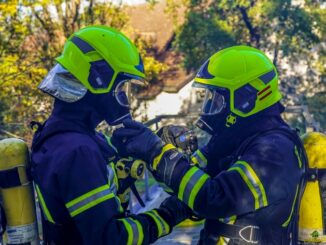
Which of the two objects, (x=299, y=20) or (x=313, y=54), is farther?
(x=313, y=54)

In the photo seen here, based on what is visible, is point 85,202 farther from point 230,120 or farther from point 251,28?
point 251,28

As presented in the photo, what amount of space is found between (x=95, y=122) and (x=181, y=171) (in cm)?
52

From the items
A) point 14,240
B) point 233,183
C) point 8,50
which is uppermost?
point 8,50

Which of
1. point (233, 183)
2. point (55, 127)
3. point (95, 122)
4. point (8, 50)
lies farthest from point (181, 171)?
point (8, 50)

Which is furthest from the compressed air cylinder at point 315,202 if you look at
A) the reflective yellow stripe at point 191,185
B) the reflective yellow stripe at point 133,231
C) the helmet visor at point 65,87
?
the helmet visor at point 65,87

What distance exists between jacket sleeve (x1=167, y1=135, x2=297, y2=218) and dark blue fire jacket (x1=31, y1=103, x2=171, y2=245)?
0.31 meters

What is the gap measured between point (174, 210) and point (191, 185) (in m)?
0.38

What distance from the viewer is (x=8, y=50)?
1316cm

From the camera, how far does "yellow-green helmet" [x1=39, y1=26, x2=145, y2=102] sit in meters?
2.46

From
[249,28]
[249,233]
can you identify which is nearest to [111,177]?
[249,233]

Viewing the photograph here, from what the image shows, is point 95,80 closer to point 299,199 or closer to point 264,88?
point 264,88

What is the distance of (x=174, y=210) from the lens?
2846 mm

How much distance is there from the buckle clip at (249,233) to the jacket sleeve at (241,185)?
5.6 inches

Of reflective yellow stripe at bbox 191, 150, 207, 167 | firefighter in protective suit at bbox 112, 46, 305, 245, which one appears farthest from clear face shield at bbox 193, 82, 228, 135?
reflective yellow stripe at bbox 191, 150, 207, 167
